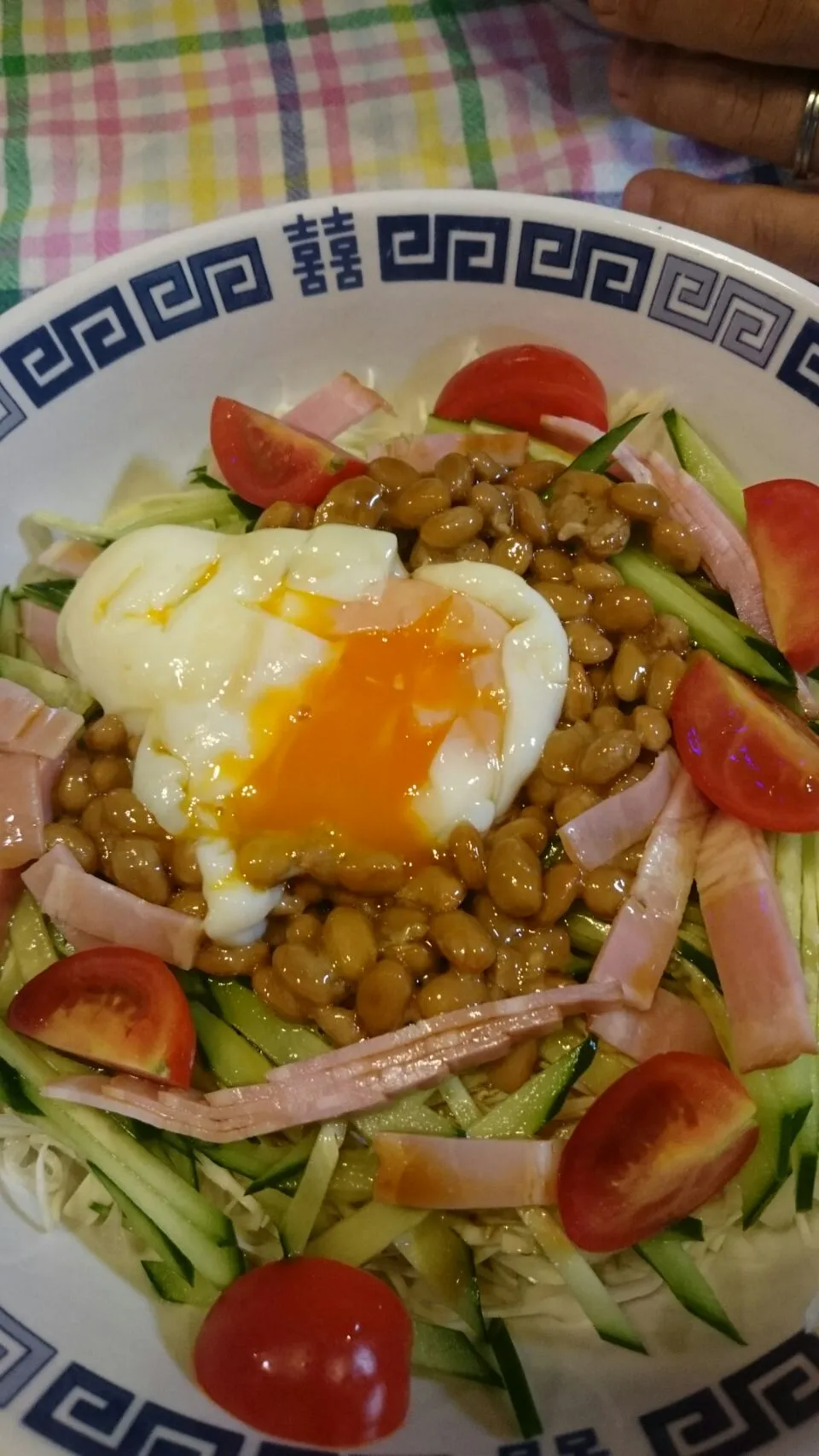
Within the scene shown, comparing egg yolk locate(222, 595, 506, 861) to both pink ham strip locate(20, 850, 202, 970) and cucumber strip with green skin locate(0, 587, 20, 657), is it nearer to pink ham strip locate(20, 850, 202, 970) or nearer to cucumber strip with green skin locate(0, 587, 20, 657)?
pink ham strip locate(20, 850, 202, 970)

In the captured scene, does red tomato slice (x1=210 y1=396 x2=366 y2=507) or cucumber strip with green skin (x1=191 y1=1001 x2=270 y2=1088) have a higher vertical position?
red tomato slice (x1=210 y1=396 x2=366 y2=507)

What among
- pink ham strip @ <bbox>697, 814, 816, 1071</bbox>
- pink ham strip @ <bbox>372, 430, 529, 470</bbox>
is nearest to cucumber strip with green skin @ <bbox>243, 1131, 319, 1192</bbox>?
pink ham strip @ <bbox>697, 814, 816, 1071</bbox>

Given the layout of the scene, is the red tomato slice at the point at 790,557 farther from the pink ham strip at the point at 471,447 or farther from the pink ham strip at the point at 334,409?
the pink ham strip at the point at 334,409

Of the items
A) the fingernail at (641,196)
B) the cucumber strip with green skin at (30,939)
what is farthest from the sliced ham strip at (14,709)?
the fingernail at (641,196)

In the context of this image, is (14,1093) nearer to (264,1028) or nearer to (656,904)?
(264,1028)

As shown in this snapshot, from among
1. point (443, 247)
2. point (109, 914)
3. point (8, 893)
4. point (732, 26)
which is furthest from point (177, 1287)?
point (732, 26)

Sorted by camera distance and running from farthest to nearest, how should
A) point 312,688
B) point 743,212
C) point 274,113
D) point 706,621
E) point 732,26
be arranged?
1. point 274,113
2. point 743,212
3. point 732,26
4. point 706,621
5. point 312,688
